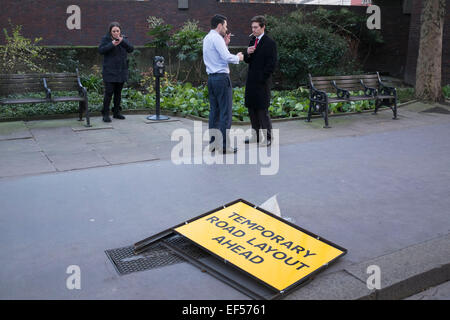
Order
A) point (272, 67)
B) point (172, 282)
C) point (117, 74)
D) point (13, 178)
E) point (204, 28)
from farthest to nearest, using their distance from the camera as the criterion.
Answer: point (204, 28), point (117, 74), point (272, 67), point (13, 178), point (172, 282)

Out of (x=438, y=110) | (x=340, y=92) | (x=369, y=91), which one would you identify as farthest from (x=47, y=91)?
(x=438, y=110)

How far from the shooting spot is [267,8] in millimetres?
19656

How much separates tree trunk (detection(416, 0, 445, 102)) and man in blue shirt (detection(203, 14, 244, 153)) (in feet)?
23.2

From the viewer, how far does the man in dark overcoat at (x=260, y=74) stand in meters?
7.25

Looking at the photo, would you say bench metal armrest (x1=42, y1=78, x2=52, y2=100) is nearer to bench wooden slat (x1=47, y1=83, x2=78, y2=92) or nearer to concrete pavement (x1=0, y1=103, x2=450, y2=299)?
bench wooden slat (x1=47, y1=83, x2=78, y2=92)

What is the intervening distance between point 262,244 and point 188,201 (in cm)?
151

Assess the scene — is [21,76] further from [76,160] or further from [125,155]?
[125,155]

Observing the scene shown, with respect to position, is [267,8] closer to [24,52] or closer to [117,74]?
[24,52]

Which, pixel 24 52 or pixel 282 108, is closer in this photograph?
pixel 282 108

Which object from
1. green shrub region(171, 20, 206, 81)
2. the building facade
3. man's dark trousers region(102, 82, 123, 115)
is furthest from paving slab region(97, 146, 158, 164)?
the building facade

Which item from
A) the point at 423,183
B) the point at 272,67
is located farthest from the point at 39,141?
the point at 423,183

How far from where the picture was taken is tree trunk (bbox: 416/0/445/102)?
11.8 metres

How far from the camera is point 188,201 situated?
5.04 m

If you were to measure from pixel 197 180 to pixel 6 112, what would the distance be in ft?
18.8
